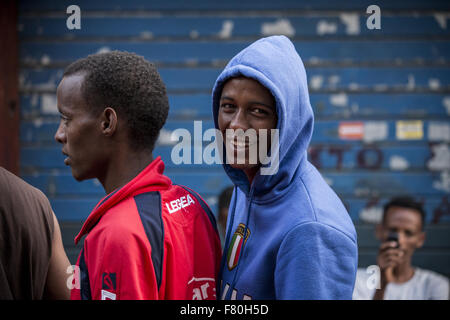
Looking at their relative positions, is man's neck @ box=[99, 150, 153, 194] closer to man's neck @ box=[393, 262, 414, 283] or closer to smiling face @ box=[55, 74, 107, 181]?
smiling face @ box=[55, 74, 107, 181]

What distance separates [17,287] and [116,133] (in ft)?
2.25

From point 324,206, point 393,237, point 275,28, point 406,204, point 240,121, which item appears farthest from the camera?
point 275,28

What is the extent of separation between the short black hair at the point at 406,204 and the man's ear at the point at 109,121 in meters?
3.62

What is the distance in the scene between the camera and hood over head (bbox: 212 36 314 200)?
176cm

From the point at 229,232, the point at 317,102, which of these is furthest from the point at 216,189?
the point at 229,232

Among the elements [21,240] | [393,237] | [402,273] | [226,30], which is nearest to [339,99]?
[226,30]

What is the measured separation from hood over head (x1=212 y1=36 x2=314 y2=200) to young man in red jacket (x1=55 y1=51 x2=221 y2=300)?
29cm

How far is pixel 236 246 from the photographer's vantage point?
189 cm

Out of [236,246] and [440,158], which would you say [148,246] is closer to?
[236,246]

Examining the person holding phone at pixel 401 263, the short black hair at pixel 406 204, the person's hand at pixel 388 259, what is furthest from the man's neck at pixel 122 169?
the short black hair at pixel 406 204

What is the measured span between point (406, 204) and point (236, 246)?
3.43m

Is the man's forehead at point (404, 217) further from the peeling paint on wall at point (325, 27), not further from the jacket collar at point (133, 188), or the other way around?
the jacket collar at point (133, 188)

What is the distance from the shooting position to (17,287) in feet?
6.06

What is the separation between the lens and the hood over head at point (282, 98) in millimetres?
1759
